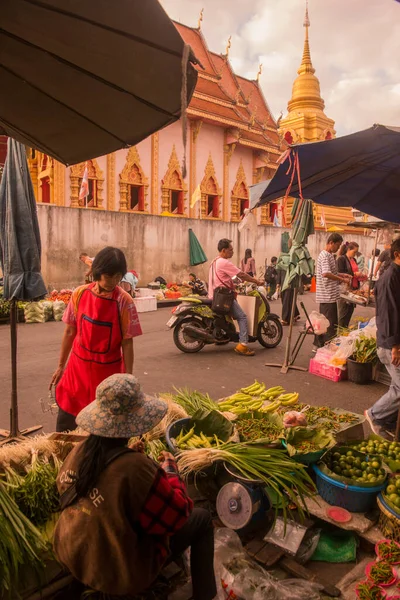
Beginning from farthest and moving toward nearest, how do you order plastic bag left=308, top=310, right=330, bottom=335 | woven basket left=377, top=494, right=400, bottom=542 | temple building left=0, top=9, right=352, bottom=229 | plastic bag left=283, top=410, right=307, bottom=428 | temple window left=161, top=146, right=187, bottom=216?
temple window left=161, top=146, right=187, bottom=216 < temple building left=0, top=9, right=352, bottom=229 < plastic bag left=308, top=310, right=330, bottom=335 < plastic bag left=283, top=410, right=307, bottom=428 < woven basket left=377, top=494, right=400, bottom=542

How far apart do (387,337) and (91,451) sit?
2.86m

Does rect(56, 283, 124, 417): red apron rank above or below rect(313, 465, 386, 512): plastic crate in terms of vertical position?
above

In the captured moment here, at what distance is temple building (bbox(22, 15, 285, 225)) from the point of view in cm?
1681

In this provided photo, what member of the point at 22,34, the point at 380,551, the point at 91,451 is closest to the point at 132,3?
the point at 22,34

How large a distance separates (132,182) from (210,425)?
1586 centimetres

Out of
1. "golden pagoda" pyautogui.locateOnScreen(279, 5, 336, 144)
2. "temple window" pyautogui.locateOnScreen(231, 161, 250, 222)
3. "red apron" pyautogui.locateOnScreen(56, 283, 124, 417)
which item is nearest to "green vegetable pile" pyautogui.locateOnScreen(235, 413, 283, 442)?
"red apron" pyautogui.locateOnScreen(56, 283, 124, 417)

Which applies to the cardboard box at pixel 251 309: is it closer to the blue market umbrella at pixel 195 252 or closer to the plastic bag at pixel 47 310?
the plastic bag at pixel 47 310

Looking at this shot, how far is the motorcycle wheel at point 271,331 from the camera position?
7531mm

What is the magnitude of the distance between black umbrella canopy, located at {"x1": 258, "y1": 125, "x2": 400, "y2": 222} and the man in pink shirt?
1.18 m

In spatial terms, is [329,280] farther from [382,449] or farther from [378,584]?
[378,584]

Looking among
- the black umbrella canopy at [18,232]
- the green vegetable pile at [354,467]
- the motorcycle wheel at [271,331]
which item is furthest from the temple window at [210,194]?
the green vegetable pile at [354,467]

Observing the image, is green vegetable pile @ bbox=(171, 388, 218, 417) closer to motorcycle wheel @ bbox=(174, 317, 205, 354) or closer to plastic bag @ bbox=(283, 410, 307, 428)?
plastic bag @ bbox=(283, 410, 307, 428)

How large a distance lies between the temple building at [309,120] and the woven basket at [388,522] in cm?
2246

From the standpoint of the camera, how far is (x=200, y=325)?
23.4ft
